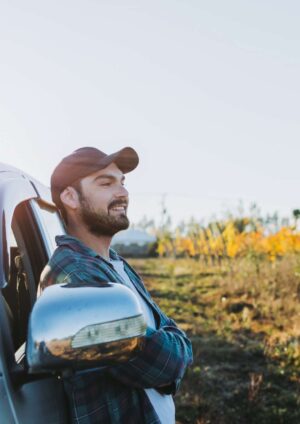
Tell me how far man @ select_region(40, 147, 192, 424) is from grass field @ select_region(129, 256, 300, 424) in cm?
305

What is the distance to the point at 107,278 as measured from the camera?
1.62 m

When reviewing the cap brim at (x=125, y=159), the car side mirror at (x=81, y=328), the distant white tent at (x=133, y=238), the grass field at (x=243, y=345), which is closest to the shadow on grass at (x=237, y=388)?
the grass field at (x=243, y=345)

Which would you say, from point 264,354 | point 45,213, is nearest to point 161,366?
point 45,213

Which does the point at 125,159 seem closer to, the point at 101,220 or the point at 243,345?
the point at 101,220

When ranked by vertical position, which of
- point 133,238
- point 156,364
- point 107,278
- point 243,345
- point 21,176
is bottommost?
point 133,238

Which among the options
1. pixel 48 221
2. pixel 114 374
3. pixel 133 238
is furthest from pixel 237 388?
pixel 133 238

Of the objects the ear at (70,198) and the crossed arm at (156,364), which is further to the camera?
the ear at (70,198)

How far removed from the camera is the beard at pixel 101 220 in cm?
181

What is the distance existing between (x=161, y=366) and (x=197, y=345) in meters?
6.02

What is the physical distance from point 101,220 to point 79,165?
0.22 meters

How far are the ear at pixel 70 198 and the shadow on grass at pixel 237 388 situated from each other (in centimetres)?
324

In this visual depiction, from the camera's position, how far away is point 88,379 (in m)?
1.46

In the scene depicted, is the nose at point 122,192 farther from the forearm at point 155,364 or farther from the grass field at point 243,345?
the grass field at point 243,345

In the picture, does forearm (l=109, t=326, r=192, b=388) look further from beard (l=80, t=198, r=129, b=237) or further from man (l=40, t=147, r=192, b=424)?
beard (l=80, t=198, r=129, b=237)
